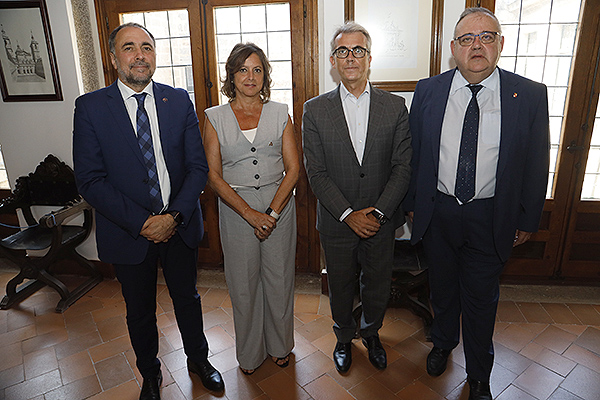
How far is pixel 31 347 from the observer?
291 cm

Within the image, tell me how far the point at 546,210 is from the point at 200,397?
123 inches

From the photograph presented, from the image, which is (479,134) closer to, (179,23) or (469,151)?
(469,151)

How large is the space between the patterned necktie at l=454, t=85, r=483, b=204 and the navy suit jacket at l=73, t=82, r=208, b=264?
1.38 m

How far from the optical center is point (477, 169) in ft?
6.93

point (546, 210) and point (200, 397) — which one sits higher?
point (546, 210)

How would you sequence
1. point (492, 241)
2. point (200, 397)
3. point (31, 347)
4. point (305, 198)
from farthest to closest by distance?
point (305, 198), point (31, 347), point (200, 397), point (492, 241)

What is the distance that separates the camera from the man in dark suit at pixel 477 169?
6.75 feet

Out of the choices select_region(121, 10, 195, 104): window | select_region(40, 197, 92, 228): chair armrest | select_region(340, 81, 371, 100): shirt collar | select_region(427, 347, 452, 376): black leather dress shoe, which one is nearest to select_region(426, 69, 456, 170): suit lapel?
select_region(340, 81, 371, 100): shirt collar

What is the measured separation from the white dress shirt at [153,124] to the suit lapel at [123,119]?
3 centimetres

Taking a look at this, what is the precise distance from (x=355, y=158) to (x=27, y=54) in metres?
3.11

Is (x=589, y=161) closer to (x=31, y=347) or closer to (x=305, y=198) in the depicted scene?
(x=305, y=198)

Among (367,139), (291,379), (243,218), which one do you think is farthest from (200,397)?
(367,139)

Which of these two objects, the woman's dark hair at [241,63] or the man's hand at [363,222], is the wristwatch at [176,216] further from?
the man's hand at [363,222]

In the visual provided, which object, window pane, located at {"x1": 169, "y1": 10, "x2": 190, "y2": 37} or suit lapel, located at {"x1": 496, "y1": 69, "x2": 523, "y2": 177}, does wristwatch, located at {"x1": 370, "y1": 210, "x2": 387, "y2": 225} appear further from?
window pane, located at {"x1": 169, "y1": 10, "x2": 190, "y2": 37}
